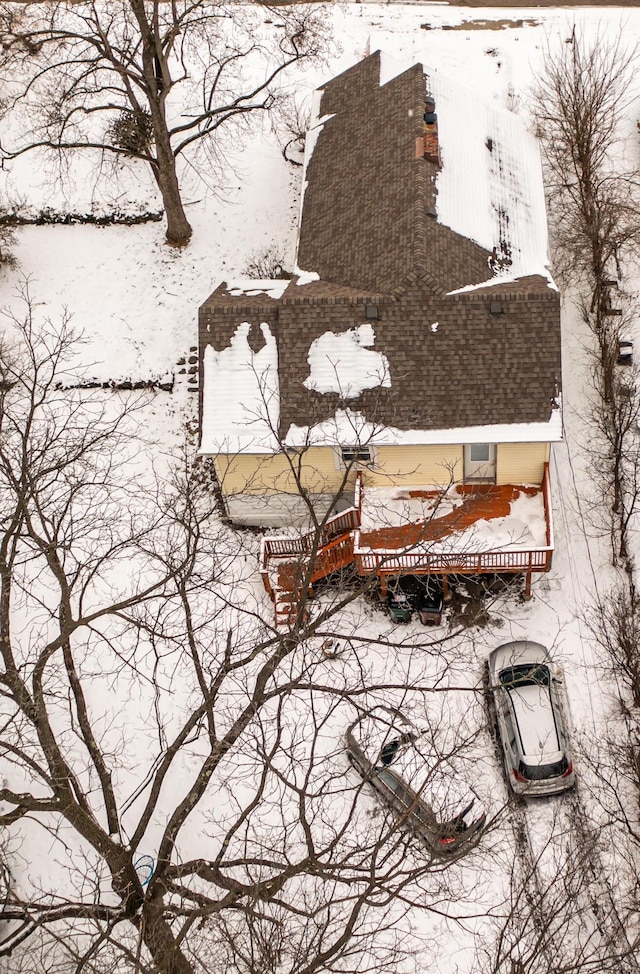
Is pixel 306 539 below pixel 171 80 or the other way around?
below

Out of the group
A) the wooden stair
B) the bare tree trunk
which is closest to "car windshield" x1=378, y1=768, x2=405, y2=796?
the wooden stair

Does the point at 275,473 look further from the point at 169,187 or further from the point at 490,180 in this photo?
the point at 169,187

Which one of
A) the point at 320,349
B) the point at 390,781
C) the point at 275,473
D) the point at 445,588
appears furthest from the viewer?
the point at 275,473

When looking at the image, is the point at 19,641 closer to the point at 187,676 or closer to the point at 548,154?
the point at 187,676

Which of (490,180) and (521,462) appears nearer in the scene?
(521,462)

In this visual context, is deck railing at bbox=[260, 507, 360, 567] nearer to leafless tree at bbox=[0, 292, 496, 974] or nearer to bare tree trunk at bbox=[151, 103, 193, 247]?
leafless tree at bbox=[0, 292, 496, 974]

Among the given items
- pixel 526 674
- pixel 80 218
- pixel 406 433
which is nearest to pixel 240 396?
pixel 406 433
